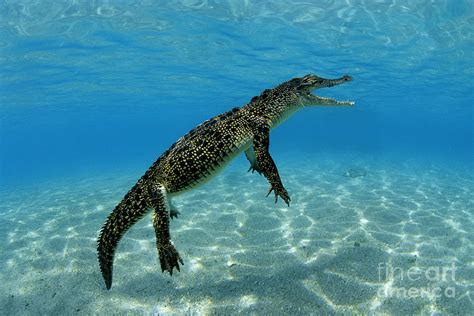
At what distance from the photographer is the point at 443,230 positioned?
888 cm

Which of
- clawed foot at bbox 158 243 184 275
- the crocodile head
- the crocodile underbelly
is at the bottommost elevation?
clawed foot at bbox 158 243 184 275

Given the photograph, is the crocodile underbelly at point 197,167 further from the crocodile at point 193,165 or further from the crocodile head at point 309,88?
the crocodile head at point 309,88

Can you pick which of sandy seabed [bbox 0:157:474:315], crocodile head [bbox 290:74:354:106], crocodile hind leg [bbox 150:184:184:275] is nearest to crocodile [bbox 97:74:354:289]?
crocodile hind leg [bbox 150:184:184:275]

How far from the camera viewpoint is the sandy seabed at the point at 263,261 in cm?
562

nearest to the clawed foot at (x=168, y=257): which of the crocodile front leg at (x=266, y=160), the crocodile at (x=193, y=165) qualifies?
the crocodile at (x=193, y=165)

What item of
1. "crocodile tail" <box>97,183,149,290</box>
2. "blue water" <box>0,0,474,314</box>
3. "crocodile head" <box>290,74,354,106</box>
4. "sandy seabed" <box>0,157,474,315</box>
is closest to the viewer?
"crocodile tail" <box>97,183,149,290</box>

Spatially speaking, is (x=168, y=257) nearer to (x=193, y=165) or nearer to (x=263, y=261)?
(x=193, y=165)

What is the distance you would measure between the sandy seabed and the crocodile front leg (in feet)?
8.08

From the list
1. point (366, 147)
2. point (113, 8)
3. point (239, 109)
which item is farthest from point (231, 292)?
point (366, 147)

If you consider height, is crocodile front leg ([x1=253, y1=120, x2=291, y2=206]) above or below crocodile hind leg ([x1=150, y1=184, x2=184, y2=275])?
above

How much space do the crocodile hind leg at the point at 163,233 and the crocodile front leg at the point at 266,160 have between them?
56.0 inches

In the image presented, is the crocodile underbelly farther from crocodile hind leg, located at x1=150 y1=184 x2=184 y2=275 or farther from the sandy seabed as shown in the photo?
the sandy seabed

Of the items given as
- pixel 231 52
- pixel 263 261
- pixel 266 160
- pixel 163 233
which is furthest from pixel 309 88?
pixel 231 52

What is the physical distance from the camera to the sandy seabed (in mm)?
5617
